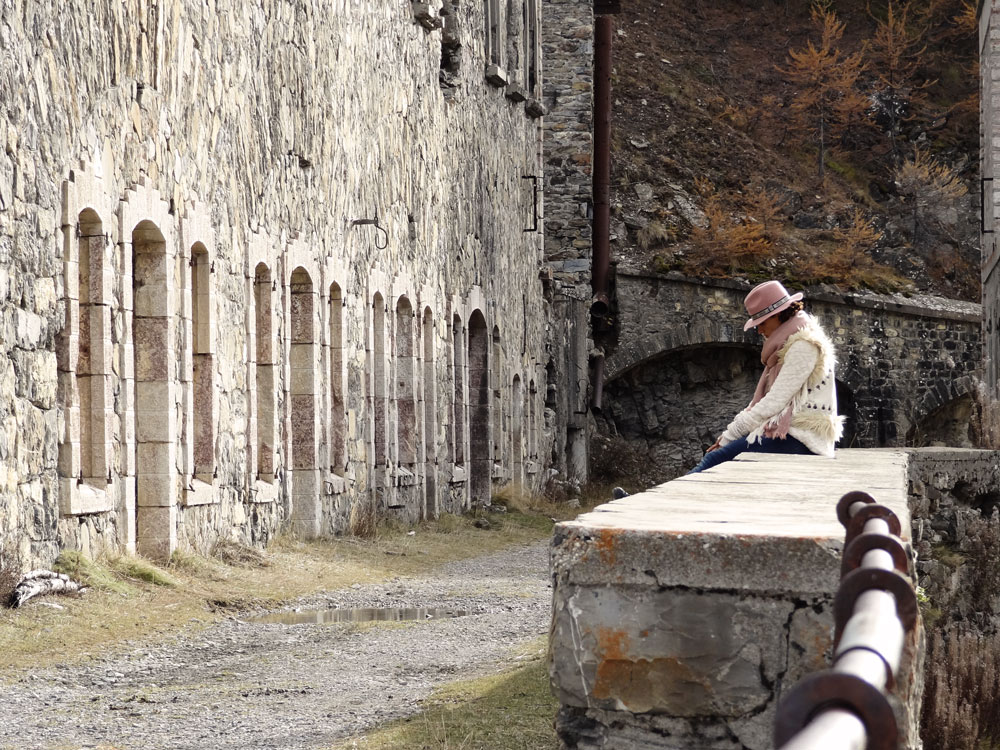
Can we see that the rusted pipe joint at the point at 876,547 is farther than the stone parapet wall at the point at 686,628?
No

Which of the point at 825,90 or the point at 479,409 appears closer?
the point at 479,409

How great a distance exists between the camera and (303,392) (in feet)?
43.6

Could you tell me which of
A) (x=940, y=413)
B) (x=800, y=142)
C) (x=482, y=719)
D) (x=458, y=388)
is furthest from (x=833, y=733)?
(x=800, y=142)

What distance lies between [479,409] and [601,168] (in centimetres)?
830

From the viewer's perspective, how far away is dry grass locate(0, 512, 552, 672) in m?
7.31

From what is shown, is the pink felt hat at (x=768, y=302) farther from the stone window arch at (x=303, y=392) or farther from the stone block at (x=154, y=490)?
the stone window arch at (x=303, y=392)

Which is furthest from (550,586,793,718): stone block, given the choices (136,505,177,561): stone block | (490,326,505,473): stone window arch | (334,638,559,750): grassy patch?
(490,326,505,473): stone window arch

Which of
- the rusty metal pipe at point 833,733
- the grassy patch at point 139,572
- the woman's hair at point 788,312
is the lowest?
the grassy patch at point 139,572

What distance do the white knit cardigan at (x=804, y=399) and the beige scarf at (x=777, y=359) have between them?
2cm

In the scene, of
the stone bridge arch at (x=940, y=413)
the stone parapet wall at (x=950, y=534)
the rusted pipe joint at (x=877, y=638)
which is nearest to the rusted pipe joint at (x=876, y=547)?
the rusted pipe joint at (x=877, y=638)

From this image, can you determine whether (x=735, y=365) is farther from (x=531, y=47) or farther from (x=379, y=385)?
(x=379, y=385)

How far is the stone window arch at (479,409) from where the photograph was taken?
67.2 feet

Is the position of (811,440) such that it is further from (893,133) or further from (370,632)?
(893,133)

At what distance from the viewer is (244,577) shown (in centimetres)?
1021
